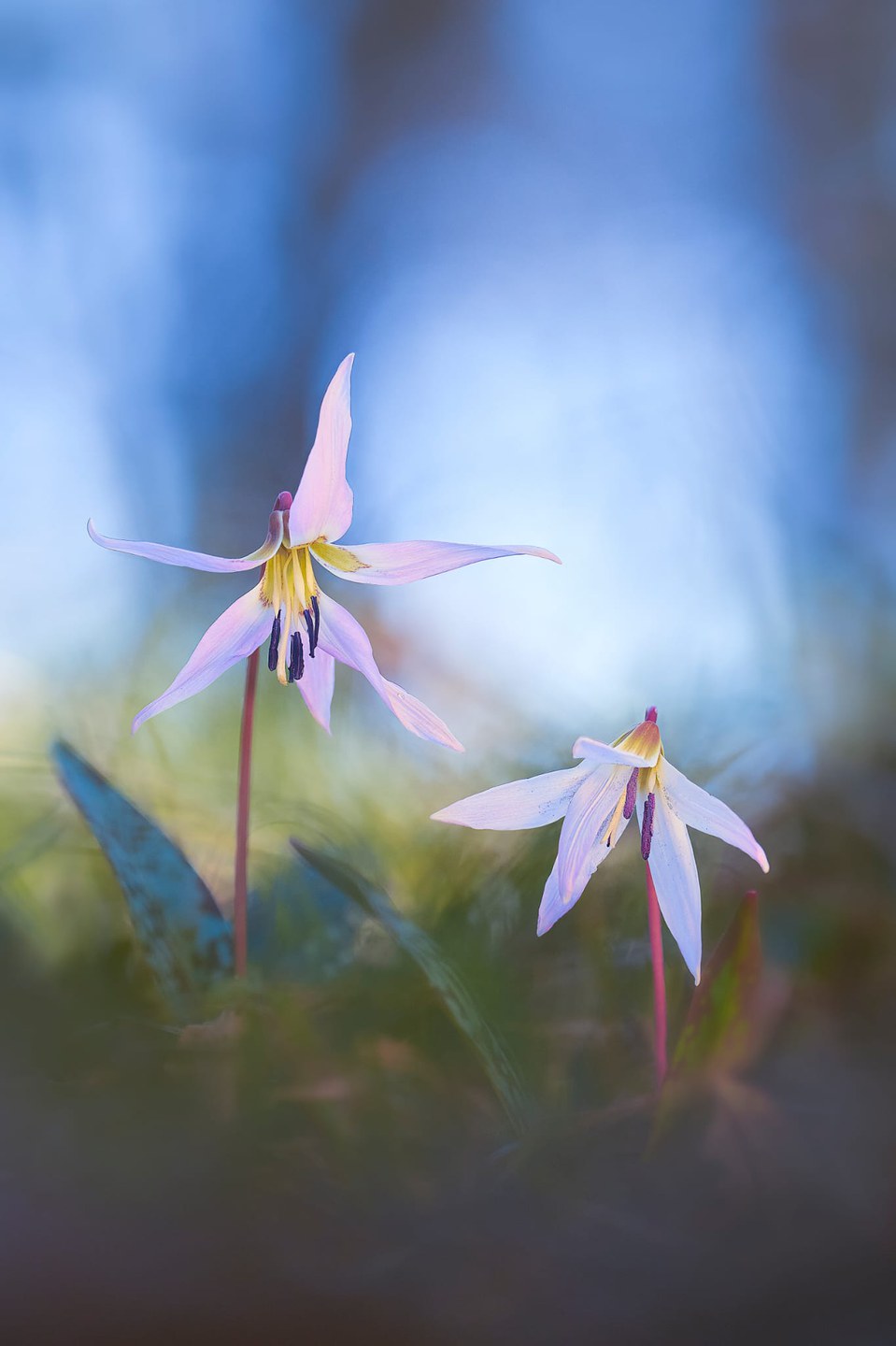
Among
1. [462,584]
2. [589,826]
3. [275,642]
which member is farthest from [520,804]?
[462,584]

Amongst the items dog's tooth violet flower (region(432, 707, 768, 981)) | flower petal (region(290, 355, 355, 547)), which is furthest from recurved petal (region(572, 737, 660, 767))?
flower petal (region(290, 355, 355, 547))

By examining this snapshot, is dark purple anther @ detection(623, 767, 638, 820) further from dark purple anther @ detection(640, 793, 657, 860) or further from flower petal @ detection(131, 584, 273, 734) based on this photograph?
flower petal @ detection(131, 584, 273, 734)

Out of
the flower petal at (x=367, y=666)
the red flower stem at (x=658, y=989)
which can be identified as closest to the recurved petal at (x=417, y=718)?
the flower petal at (x=367, y=666)

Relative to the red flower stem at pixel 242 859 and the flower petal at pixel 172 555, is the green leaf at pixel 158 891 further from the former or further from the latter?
the flower petal at pixel 172 555

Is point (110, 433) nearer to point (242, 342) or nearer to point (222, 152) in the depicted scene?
point (242, 342)

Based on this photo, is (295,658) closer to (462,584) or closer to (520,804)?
(520,804)

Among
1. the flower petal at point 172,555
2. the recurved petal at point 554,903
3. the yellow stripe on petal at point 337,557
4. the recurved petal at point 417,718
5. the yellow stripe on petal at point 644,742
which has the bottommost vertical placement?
the recurved petal at point 554,903
